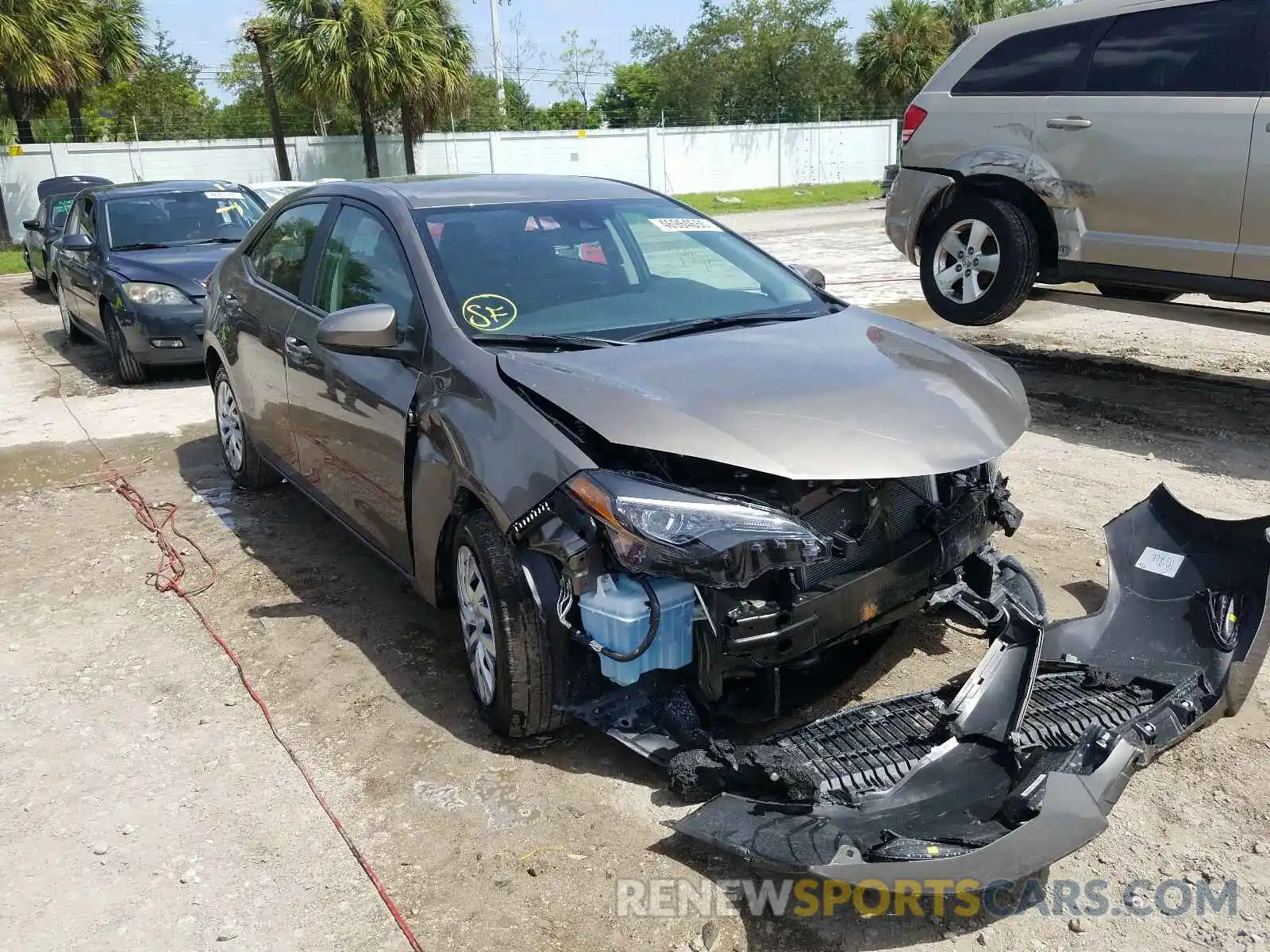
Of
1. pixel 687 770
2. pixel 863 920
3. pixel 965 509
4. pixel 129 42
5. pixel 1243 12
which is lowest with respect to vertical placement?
pixel 863 920

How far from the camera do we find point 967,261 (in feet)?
24.1

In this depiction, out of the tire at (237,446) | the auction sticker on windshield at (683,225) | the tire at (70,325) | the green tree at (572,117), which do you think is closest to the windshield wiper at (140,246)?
the tire at (70,325)

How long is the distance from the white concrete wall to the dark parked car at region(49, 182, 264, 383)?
11.1 m

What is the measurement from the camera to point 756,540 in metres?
2.80

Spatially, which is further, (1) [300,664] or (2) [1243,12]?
(2) [1243,12]

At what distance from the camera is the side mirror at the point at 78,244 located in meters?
9.54

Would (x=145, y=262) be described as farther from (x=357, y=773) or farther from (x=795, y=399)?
(x=795, y=399)

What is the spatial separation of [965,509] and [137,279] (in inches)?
305

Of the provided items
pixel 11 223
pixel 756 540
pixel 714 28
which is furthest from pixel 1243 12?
pixel 714 28

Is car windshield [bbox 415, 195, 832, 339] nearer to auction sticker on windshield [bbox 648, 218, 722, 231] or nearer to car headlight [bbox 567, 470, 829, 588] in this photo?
auction sticker on windshield [bbox 648, 218, 722, 231]

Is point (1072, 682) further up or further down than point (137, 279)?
further down

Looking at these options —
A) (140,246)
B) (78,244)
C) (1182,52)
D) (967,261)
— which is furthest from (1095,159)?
(78,244)

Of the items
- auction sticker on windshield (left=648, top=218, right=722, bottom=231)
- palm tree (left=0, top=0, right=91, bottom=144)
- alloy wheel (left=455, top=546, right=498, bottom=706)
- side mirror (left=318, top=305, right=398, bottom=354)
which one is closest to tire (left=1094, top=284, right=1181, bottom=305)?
auction sticker on windshield (left=648, top=218, right=722, bottom=231)

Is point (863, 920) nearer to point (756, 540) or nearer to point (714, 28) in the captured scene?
point (756, 540)
